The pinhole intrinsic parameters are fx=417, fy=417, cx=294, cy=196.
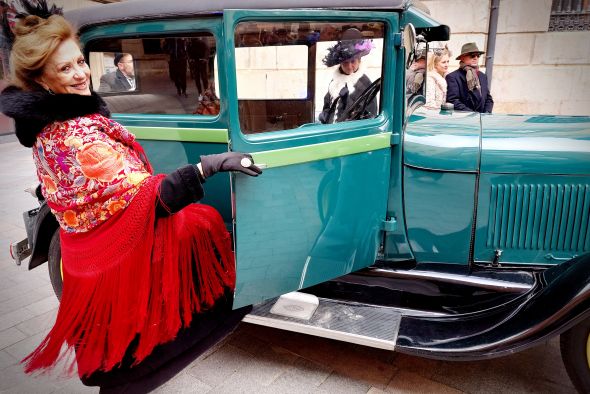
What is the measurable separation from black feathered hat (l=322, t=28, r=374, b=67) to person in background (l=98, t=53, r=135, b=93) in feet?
4.33

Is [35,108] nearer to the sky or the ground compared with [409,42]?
nearer to the ground

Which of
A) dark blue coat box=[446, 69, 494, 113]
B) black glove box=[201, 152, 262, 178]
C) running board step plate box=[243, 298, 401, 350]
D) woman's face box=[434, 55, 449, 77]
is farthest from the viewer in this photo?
dark blue coat box=[446, 69, 494, 113]

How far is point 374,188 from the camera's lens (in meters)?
2.24

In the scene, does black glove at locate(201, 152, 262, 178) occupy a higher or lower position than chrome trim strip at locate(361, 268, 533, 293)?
higher

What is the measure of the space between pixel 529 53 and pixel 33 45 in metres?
8.28

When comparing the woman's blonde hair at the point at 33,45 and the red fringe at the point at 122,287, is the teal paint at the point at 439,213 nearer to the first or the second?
the red fringe at the point at 122,287

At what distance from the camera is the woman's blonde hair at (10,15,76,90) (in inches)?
57.5

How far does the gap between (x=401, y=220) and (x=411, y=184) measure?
21cm

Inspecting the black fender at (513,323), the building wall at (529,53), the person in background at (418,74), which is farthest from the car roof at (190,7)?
the building wall at (529,53)

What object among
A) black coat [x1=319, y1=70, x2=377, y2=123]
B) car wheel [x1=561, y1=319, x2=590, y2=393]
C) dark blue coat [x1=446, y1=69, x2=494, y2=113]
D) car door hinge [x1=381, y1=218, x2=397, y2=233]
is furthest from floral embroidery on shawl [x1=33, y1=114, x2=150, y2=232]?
dark blue coat [x1=446, y1=69, x2=494, y2=113]

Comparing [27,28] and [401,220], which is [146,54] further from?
[401,220]

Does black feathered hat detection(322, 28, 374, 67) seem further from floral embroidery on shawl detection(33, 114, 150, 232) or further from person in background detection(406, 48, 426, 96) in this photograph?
floral embroidery on shawl detection(33, 114, 150, 232)

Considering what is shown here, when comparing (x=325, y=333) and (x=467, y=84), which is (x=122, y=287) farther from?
(x=467, y=84)

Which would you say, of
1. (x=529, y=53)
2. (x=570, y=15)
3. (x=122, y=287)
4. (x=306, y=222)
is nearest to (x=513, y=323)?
(x=306, y=222)
